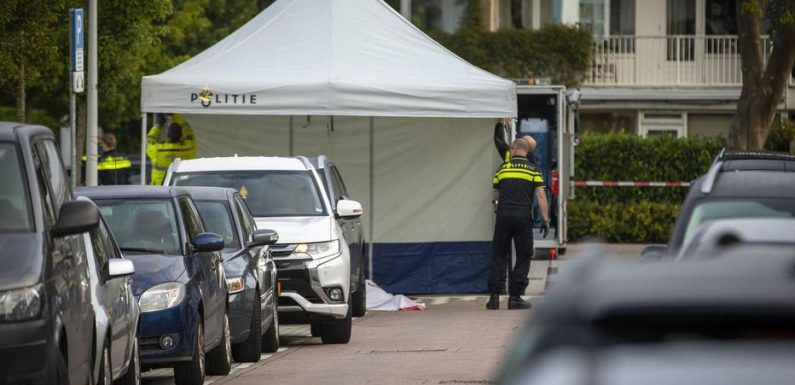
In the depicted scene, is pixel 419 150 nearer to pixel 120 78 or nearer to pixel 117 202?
pixel 120 78

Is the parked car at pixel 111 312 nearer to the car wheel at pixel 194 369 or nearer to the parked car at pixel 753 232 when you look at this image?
the car wheel at pixel 194 369

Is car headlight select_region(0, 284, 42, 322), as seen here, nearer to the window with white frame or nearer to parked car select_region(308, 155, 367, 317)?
parked car select_region(308, 155, 367, 317)

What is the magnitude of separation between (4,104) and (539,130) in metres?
13.1

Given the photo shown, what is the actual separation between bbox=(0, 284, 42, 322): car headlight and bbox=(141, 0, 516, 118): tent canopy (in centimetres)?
1219

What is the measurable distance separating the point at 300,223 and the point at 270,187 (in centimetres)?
82

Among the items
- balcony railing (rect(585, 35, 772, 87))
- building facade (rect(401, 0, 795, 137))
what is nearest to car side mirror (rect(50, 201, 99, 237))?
building facade (rect(401, 0, 795, 137))

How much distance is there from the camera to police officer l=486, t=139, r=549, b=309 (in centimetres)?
1980

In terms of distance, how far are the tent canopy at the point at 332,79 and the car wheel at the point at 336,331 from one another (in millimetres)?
4169

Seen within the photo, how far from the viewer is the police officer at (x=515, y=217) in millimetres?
19797

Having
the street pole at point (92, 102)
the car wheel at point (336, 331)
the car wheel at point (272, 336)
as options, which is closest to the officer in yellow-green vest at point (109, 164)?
the street pole at point (92, 102)

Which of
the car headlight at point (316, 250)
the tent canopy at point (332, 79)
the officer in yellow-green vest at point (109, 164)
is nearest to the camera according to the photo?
the car headlight at point (316, 250)

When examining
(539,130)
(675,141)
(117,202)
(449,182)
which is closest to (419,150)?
(449,182)

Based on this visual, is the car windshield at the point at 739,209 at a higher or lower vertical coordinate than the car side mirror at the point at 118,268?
higher

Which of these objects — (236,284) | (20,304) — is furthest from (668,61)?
(20,304)
